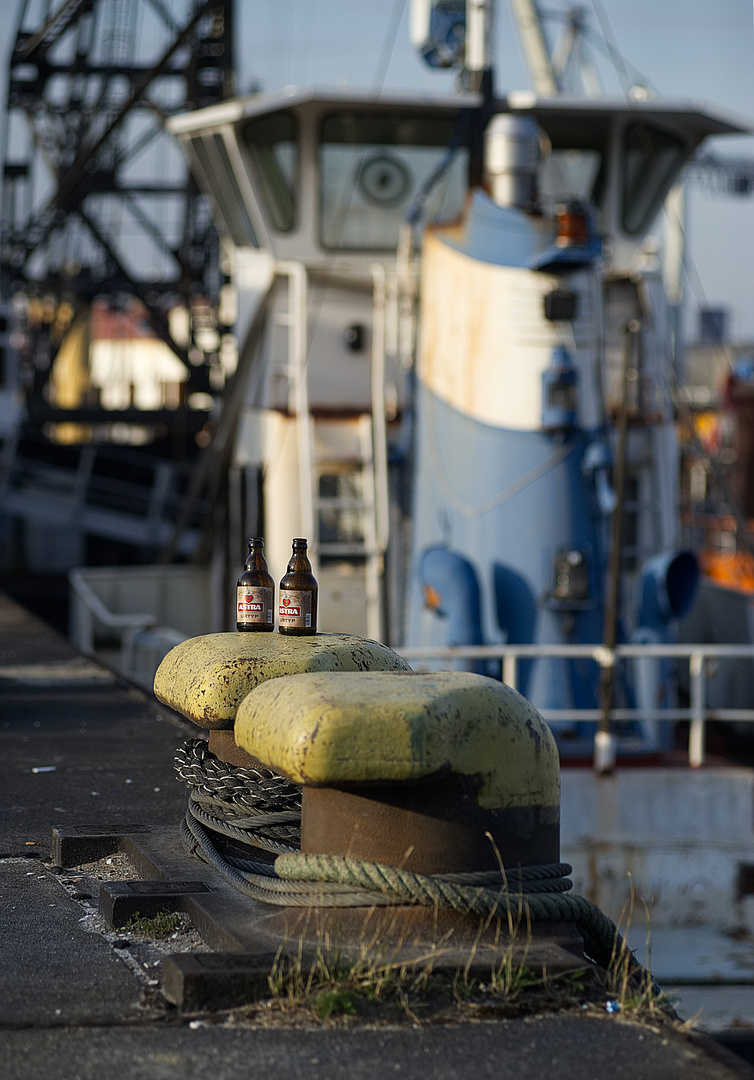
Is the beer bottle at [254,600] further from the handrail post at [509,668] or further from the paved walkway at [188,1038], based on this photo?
the handrail post at [509,668]

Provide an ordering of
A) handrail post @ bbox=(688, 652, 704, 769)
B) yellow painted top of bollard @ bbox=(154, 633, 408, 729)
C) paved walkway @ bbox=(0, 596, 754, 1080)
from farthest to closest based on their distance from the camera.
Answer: handrail post @ bbox=(688, 652, 704, 769) < yellow painted top of bollard @ bbox=(154, 633, 408, 729) < paved walkway @ bbox=(0, 596, 754, 1080)

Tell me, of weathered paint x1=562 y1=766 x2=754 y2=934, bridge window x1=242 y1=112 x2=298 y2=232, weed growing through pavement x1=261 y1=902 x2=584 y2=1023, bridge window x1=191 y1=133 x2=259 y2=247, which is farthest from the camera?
bridge window x1=191 y1=133 x2=259 y2=247

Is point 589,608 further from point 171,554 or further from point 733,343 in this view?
point 733,343

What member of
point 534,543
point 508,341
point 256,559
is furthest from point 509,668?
point 256,559

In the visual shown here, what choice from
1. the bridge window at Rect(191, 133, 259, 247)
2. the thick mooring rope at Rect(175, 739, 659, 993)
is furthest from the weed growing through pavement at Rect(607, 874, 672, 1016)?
the bridge window at Rect(191, 133, 259, 247)

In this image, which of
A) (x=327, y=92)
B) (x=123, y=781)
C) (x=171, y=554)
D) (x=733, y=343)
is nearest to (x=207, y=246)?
(x=171, y=554)

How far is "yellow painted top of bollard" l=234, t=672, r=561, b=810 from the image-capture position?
3.66 m

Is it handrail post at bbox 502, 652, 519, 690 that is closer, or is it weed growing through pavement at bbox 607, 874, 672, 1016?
weed growing through pavement at bbox 607, 874, 672, 1016

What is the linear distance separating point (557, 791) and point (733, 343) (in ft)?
263

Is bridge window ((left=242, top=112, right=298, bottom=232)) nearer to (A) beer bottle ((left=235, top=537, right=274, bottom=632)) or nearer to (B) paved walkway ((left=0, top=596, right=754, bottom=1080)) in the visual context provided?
(A) beer bottle ((left=235, top=537, right=274, bottom=632))

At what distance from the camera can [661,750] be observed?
1122cm

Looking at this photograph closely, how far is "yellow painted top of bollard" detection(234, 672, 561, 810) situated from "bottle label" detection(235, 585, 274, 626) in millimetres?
839

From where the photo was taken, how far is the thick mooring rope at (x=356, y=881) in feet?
12.2

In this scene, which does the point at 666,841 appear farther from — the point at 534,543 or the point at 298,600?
the point at 298,600
